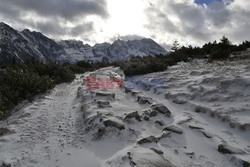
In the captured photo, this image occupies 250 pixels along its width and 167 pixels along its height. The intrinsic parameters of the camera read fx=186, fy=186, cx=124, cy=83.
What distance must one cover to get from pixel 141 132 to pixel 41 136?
2279mm

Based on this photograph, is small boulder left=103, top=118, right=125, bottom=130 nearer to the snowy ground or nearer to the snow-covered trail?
the snowy ground

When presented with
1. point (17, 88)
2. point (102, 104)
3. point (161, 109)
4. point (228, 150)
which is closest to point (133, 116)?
point (161, 109)

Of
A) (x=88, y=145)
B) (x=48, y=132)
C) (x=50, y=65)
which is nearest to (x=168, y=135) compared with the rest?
(x=88, y=145)

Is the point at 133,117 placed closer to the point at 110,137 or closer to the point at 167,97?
the point at 110,137

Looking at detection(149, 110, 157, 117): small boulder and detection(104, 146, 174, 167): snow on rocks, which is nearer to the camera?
detection(104, 146, 174, 167): snow on rocks

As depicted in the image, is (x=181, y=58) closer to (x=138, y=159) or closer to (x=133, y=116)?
(x=133, y=116)

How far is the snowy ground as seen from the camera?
3.38 m

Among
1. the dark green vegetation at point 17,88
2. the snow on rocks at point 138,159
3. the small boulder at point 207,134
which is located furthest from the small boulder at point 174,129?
the dark green vegetation at point 17,88

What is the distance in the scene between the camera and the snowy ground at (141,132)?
11.1 feet

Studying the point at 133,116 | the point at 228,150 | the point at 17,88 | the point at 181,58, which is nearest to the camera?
the point at 228,150

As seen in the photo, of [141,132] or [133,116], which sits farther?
[133,116]

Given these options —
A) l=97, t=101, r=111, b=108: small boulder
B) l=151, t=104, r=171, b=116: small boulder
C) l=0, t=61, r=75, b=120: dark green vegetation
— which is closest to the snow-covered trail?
l=0, t=61, r=75, b=120: dark green vegetation

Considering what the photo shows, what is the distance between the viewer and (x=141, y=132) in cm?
422

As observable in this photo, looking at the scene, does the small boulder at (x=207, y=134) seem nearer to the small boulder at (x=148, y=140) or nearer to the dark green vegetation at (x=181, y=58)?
the small boulder at (x=148, y=140)
